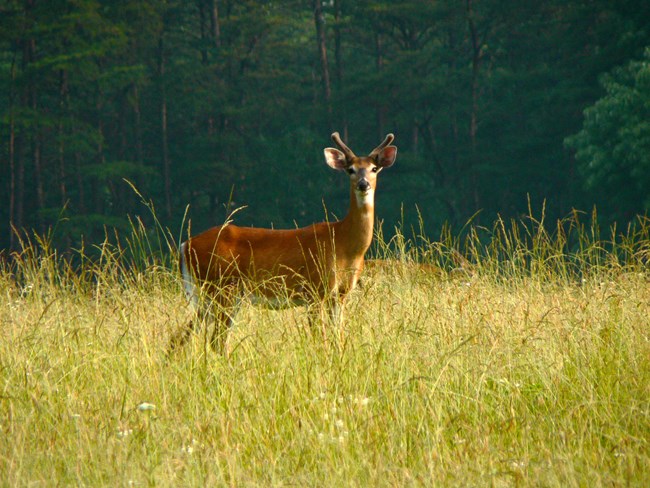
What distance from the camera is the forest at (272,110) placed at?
33.0 metres

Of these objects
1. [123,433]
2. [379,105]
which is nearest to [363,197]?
[123,433]

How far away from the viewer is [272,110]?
3856 centimetres

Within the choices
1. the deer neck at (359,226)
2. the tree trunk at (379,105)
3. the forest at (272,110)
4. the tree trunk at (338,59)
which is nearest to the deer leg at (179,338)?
the deer neck at (359,226)

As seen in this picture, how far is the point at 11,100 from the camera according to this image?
3278 centimetres

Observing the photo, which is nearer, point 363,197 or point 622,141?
point 363,197

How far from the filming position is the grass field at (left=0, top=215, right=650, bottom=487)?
3971 mm

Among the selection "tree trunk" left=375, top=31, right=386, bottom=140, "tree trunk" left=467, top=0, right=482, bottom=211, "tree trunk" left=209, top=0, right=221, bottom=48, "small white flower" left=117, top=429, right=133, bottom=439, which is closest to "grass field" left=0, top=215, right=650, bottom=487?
"small white flower" left=117, top=429, right=133, bottom=439

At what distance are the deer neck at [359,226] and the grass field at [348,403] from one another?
1.17 meters

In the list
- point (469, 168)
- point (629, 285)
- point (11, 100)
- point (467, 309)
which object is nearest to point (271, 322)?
point (467, 309)

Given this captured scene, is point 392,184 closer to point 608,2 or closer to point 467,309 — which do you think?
point 608,2

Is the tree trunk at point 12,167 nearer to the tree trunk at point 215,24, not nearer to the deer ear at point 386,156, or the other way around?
the tree trunk at point 215,24

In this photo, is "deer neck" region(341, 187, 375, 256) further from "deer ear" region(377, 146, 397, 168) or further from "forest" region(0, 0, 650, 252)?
"forest" region(0, 0, 650, 252)

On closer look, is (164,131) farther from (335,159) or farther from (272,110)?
(335,159)

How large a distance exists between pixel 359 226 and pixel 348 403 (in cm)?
281
